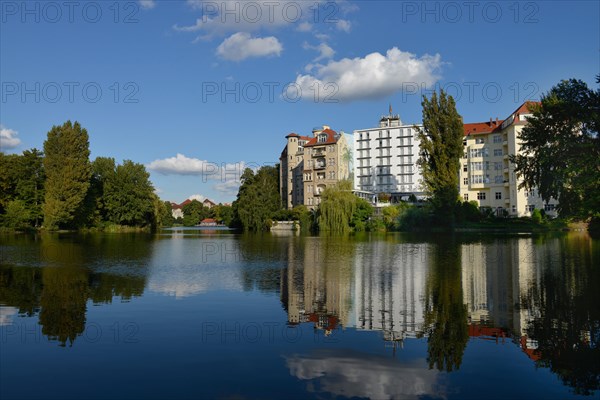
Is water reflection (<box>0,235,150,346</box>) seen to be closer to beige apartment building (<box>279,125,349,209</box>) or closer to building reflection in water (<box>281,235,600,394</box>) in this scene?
building reflection in water (<box>281,235,600,394</box>)

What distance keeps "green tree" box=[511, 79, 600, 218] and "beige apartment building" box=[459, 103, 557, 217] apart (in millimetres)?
49721

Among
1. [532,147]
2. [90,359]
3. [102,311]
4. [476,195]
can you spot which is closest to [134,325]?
[102,311]

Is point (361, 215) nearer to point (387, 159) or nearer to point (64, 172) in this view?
point (387, 159)

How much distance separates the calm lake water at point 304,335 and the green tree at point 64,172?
63034 mm

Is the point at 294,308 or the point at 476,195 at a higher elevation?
the point at 476,195

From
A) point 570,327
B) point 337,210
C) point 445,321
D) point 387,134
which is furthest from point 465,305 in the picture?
point 387,134

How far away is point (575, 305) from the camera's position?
47.4 ft

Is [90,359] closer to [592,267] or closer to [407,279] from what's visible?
[407,279]

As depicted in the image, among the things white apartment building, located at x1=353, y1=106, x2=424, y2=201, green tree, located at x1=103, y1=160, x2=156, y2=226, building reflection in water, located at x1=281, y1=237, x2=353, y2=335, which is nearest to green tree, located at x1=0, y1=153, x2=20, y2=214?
green tree, located at x1=103, y1=160, x2=156, y2=226

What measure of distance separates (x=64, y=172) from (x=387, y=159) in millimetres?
71467

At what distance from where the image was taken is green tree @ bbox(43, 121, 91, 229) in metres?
80.2

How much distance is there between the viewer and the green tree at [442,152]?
235 ft

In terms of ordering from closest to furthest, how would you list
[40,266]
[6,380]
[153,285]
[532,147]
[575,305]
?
[6,380], [575,305], [153,285], [40,266], [532,147]

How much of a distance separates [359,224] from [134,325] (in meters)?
72.6
